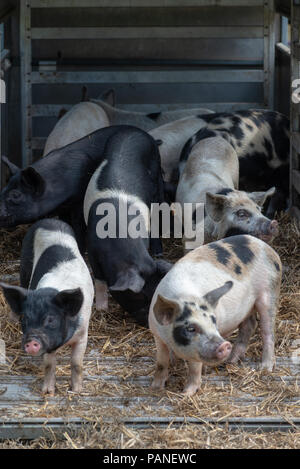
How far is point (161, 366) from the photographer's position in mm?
4480

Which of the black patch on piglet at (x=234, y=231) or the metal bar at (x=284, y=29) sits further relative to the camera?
the metal bar at (x=284, y=29)

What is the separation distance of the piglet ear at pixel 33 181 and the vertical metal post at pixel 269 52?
10.7 feet

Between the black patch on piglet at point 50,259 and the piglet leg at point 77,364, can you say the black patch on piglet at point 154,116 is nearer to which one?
the black patch on piglet at point 50,259

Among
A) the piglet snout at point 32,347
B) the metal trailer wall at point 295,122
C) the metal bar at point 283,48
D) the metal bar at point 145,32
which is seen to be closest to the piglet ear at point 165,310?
the piglet snout at point 32,347

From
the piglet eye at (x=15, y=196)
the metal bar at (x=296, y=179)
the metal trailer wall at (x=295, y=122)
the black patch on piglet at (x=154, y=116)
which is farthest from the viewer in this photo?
the black patch on piglet at (x=154, y=116)

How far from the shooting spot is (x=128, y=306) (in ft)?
17.6

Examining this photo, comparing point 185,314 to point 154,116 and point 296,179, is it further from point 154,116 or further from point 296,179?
point 154,116

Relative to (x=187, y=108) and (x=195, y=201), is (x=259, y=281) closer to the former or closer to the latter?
(x=195, y=201)

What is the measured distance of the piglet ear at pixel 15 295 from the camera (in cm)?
435

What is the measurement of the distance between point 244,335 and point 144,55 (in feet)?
15.9

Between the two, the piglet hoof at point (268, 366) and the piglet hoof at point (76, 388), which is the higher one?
the piglet hoof at point (268, 366)

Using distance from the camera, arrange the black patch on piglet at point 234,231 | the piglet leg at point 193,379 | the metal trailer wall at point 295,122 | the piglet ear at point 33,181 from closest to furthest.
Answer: the piglet leg at point 193,379 → the black patch on piglet at point 234,231 → the piglet ear at point 33,181 → the metal trailer wall at point 295,122
